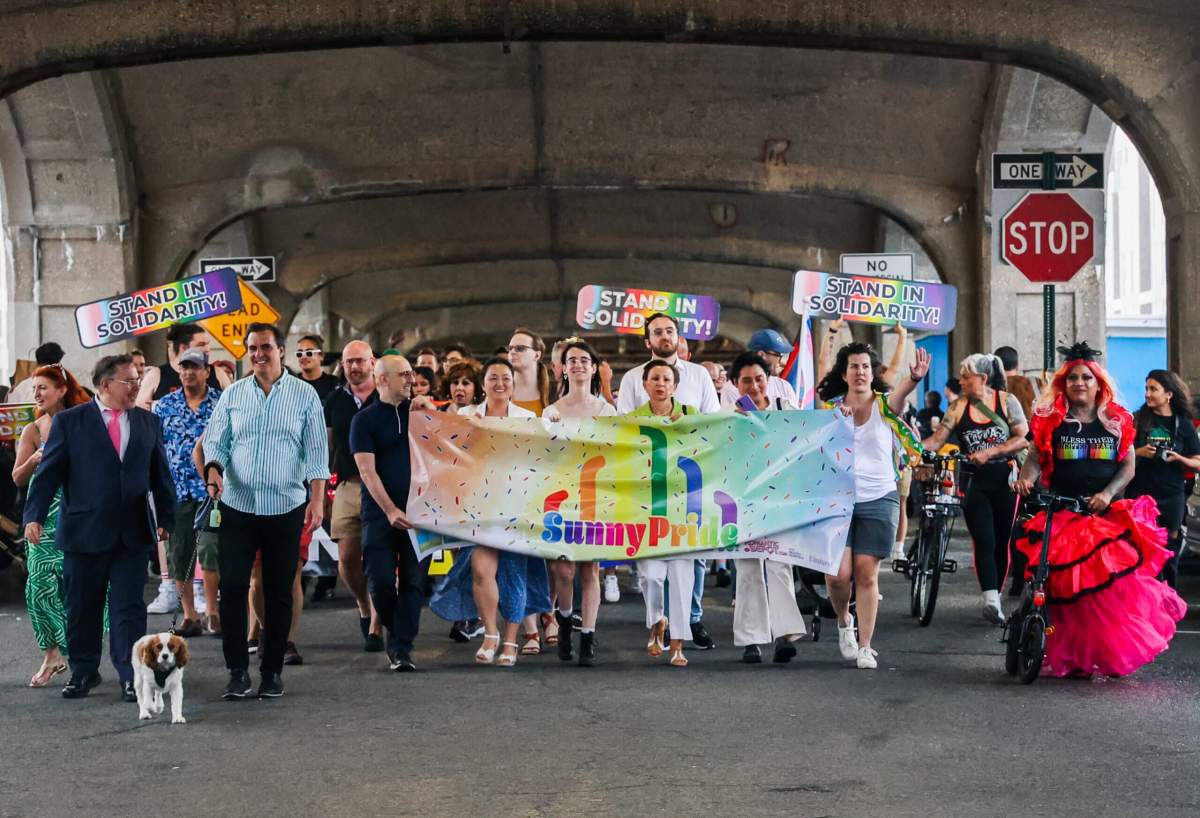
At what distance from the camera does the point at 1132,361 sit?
3197 cm

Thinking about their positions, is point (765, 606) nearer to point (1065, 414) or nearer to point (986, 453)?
point (1065, 414)

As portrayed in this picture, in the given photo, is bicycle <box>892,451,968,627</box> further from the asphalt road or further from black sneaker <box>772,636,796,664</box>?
black sneaker <box>772,636,796,664</box>

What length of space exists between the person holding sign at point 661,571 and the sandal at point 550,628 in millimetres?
749

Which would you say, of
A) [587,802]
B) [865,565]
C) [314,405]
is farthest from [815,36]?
[587,802]

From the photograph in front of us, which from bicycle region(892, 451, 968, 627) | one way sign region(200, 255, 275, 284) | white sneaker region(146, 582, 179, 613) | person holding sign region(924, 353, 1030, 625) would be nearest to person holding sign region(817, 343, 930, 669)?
bicycle region(892, 451, 968, 627)

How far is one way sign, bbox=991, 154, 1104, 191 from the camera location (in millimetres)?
15812

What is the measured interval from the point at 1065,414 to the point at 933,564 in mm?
2598

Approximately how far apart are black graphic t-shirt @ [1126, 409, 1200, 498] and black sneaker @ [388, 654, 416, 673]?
569 cm

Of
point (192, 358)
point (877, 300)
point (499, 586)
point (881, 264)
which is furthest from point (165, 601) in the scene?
point (881, 264)

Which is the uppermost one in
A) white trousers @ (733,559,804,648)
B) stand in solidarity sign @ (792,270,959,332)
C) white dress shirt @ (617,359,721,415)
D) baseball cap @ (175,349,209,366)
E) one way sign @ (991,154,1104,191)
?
one way sign @ (991,154,1104,191)

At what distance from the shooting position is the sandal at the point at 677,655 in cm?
1059

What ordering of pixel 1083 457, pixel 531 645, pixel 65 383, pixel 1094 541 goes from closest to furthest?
1. pixel 1094 541
2. pixel 1083 457
3. pixel 65 383
4. pixel 531 645

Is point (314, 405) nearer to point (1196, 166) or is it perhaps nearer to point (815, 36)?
point (815, 36)

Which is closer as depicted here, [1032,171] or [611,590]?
[611,590]
